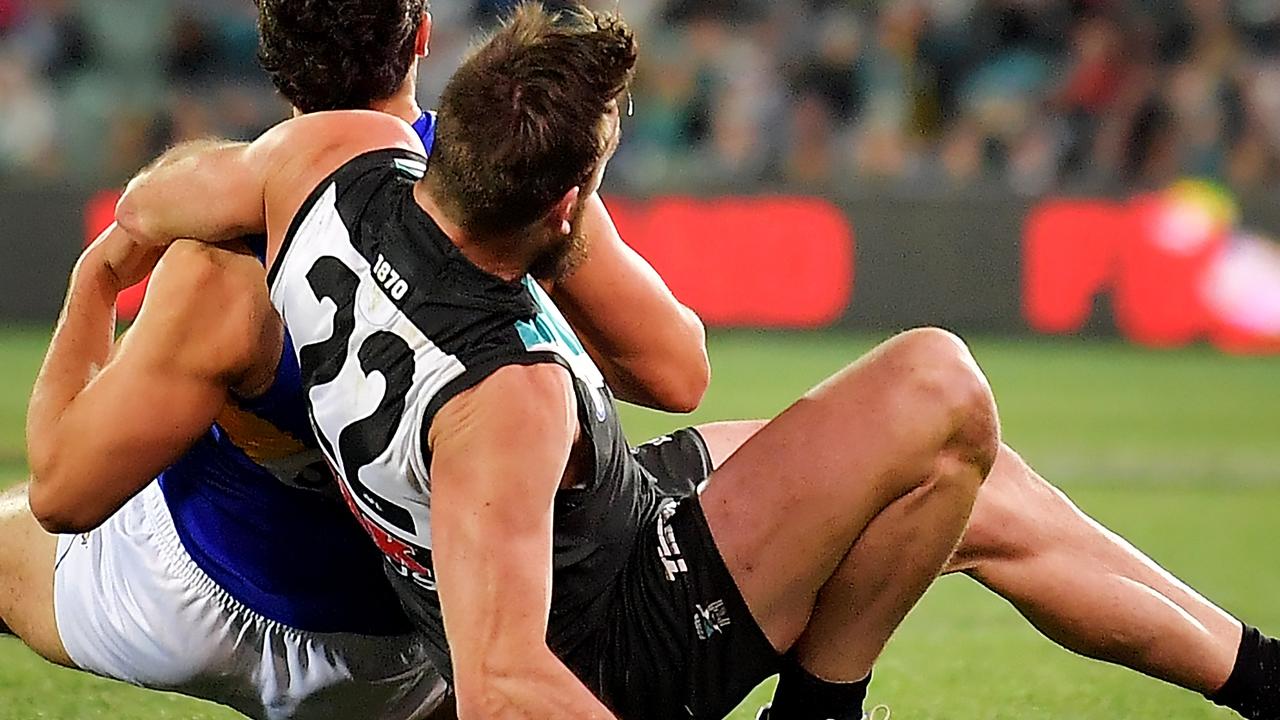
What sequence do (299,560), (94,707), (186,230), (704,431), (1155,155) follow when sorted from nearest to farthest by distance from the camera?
(186,230) < (299,560) < (704,431) < (94,707) < (1155,155)

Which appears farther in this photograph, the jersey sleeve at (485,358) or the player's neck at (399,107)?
the player's neck at (399,107)

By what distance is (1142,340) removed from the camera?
39.7 feet

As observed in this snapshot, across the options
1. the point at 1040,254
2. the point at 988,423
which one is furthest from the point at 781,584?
the point at 1040,254

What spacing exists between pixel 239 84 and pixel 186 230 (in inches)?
390

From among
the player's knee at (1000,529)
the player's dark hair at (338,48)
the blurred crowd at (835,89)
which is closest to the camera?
the player's dark hair at (338,48)

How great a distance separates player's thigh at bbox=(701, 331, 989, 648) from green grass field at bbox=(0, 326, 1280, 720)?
109cm

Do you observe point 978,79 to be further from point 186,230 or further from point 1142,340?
point 186,230

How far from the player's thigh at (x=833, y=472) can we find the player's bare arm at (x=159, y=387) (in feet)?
2.49

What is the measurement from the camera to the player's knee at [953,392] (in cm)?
288

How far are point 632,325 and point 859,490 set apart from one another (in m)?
0.50

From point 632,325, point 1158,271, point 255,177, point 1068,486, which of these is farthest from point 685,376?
point 1158,271

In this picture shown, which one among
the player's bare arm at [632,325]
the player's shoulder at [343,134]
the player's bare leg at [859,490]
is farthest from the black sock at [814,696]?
the player's shoulder at [343,134]

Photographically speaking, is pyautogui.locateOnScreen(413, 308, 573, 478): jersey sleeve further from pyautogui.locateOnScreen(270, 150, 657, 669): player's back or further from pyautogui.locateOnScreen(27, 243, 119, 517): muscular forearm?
pyautogui.locateOnScreen(27, 243, 119, 517): muscular forearm

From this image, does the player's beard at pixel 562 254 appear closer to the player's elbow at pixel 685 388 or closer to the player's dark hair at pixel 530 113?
the player's dark hair at pixel 530 113
